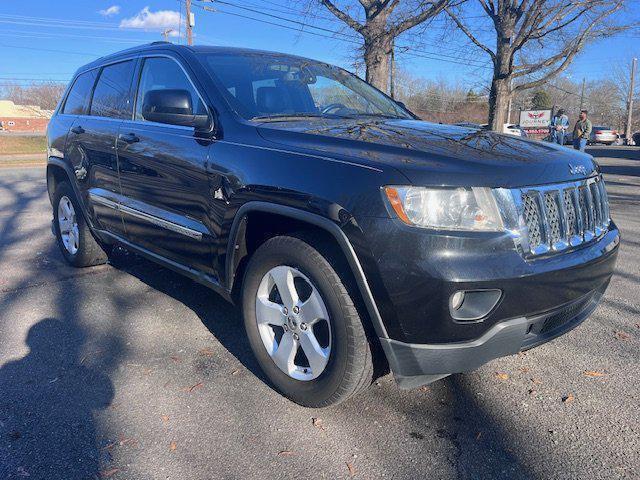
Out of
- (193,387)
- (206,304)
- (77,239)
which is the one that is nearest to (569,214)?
(193,387)

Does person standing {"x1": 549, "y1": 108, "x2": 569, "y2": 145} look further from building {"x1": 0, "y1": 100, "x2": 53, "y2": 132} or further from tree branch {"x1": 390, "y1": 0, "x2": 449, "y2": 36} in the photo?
building {"x1": 0, "y1": 100, "x2": 53, "y2": 132}

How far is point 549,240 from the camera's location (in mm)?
2346

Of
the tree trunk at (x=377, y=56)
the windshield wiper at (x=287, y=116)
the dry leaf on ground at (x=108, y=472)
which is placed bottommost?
the dry leaf on ground at (x=108, y=472)

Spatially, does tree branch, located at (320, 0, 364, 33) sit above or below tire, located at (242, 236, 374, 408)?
above

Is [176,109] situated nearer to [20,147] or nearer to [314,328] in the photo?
[314,328]

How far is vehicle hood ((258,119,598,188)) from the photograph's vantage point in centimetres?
221

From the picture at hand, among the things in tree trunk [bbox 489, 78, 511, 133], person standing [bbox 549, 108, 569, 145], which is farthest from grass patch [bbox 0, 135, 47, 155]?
person standing [bbox 549, 108, 569, 145]

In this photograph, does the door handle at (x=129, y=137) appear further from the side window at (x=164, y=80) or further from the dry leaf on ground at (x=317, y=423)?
the dry leaf on ground at (x=317, y=423)

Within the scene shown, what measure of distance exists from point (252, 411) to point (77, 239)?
307 centimetres

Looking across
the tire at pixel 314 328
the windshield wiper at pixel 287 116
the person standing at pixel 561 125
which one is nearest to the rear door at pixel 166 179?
the windshield wiper at pixel 287 116

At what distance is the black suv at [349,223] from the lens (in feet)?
7.09

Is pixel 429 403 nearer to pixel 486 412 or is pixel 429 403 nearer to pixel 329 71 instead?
pixel 486 412

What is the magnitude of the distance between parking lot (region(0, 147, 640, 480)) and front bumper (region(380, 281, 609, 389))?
14.9 inches

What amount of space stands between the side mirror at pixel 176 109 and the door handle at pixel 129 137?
Answer: 579 millimetres
